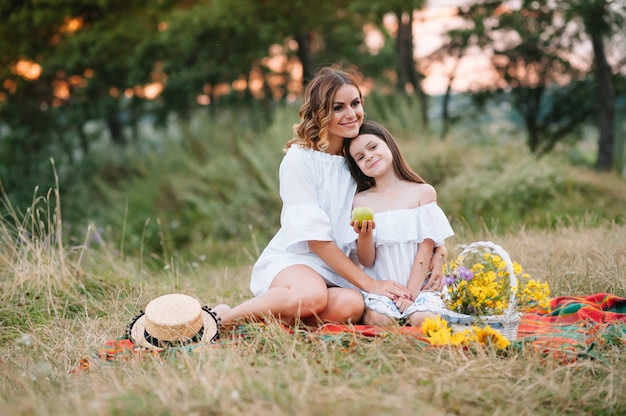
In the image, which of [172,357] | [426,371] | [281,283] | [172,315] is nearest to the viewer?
[426,371]

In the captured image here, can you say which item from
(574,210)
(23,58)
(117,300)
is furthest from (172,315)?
(23,58)

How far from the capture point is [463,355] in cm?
278

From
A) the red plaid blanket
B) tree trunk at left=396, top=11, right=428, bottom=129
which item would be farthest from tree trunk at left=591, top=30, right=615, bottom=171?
the red plaid blanket

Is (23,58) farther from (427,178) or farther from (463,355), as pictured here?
(463,355)

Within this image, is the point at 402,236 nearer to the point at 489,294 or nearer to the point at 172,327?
the point at 489,294

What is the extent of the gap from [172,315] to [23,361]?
0.86m

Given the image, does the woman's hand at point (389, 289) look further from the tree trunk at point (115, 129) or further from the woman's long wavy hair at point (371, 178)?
the tree trunk at point (115, 129)

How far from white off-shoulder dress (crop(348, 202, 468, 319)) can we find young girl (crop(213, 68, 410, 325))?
11 cm

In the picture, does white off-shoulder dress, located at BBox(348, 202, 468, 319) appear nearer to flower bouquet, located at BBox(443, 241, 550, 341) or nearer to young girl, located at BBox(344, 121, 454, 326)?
young girl, located at BBox(344, 121, 454, 326)

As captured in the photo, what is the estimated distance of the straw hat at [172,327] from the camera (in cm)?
323

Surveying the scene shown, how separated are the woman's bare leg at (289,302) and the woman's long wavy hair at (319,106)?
85 cm

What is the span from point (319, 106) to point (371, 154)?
0.43 meters

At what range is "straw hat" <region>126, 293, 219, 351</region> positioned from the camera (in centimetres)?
A: 323

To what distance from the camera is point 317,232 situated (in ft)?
11.7
